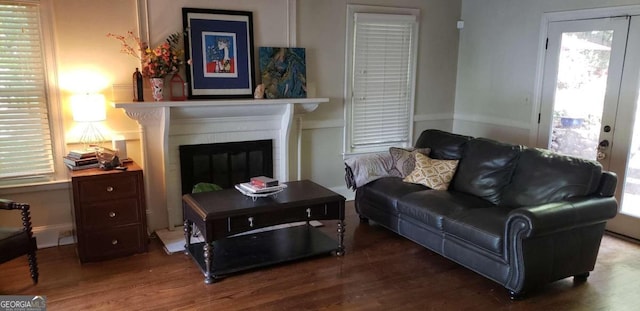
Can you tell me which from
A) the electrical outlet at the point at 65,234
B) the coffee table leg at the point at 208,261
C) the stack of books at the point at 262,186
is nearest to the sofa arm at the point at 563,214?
the stack of books at the point at 262,186

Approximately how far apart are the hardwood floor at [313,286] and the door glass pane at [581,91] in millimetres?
1242

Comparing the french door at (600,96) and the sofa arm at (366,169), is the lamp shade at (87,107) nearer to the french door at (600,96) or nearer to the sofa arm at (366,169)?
the sofa arm at (366,169)

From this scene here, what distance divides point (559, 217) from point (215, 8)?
11.1ft

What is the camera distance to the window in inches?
206

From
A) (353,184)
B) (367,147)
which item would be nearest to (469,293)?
(353,184)

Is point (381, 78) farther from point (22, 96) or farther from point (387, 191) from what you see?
point (22, 96)

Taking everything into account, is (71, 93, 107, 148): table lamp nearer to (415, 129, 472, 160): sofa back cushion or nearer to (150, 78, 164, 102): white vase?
(150, 78, 164, 102): white vase

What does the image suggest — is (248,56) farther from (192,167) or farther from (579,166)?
(579,166)

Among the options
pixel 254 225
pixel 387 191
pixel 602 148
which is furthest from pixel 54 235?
pixel 602 148

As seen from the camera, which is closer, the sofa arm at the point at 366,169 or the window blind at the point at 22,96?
the window blind at the point at 22,96

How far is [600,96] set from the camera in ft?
14.6

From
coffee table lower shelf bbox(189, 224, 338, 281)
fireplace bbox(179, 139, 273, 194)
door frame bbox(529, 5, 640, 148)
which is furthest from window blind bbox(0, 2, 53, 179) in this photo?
door frame bbox(529, 5, 640, 148)

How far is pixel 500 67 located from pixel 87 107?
4.36 meters

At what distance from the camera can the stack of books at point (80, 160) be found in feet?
12.3
